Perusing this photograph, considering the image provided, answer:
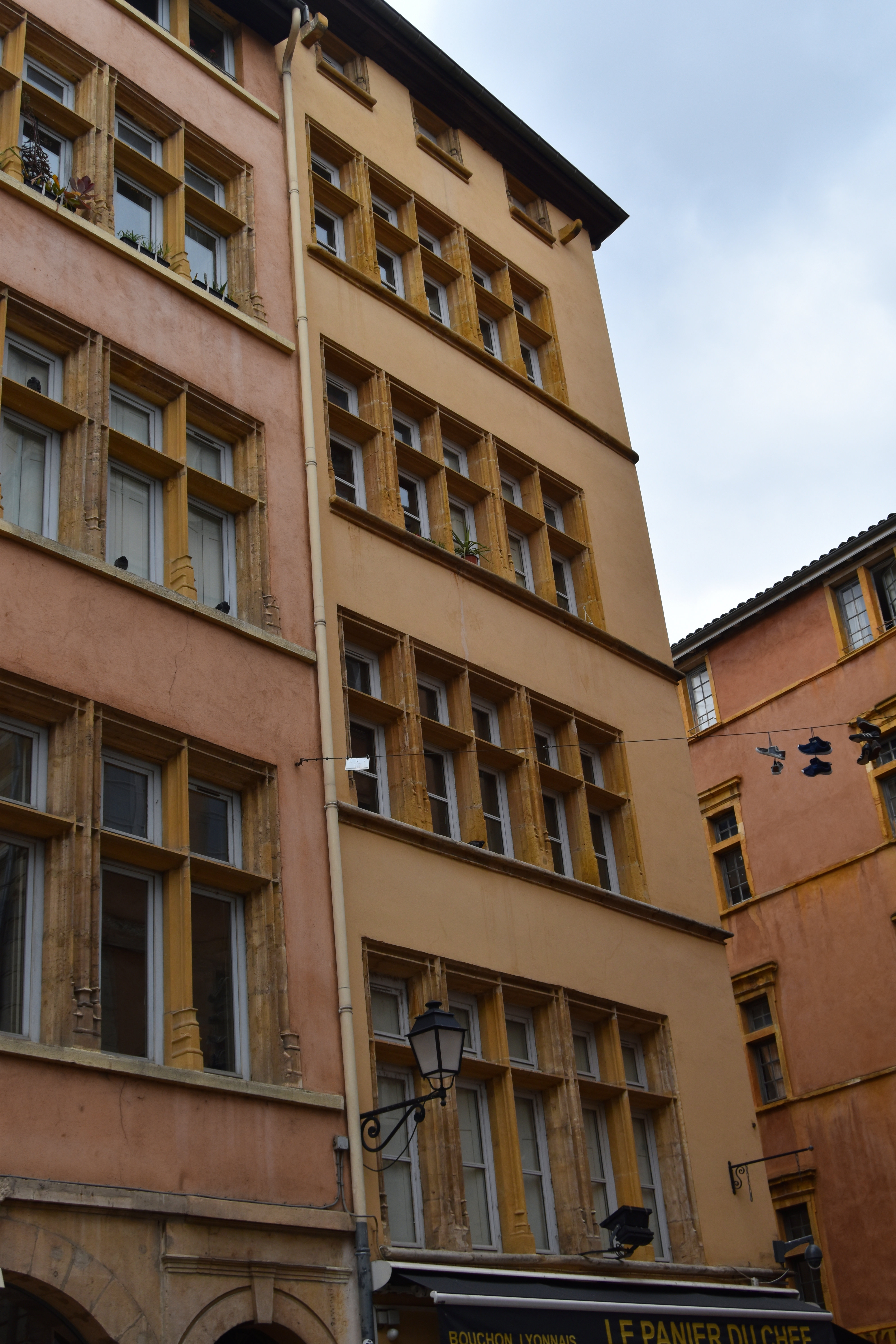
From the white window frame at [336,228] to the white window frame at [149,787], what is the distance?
7670mm

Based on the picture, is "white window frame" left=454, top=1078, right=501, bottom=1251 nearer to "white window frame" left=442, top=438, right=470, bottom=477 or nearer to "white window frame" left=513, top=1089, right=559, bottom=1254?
"white window frame" left=513, top=1089, right=559, bottom=1254

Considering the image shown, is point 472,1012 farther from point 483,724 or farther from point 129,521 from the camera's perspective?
point 129,521

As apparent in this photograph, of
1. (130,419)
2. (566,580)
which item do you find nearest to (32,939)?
(130,419)

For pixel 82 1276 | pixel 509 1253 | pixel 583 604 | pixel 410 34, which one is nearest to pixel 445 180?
pixel 410 34

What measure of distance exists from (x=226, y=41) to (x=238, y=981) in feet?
34.8

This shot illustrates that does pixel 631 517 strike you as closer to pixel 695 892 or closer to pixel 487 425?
pixel 487 425

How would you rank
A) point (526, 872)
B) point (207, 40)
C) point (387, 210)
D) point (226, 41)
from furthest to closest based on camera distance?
point (387, 210) → point (226, 41) → point (207, 40) → point (526, 872)

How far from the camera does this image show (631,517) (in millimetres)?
18750

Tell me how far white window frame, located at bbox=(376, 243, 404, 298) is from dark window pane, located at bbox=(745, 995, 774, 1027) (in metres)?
14.3

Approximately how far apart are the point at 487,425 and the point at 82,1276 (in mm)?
10810

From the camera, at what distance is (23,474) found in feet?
37.7

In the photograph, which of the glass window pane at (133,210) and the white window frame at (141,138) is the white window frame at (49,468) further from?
the white window frame at (141,138)

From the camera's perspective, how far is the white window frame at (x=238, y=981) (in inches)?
416

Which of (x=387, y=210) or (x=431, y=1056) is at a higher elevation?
(x=387, y=210)
